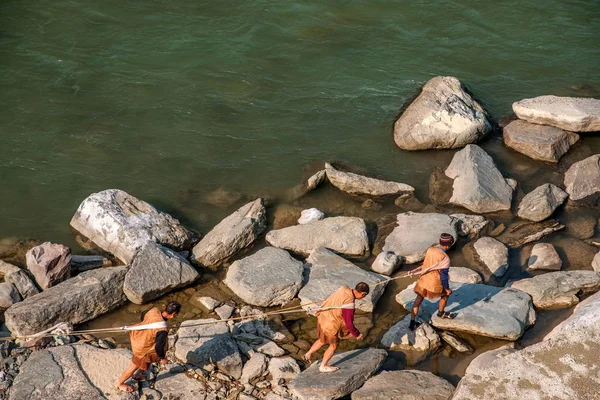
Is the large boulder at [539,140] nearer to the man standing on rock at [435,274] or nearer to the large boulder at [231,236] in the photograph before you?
the man standing on rock at [435,274]

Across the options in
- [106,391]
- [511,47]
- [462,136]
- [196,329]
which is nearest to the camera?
[106,391]

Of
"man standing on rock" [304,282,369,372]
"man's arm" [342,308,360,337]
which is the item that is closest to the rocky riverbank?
"man standing on rock" [304,282,369,372]

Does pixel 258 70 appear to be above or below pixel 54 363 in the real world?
above

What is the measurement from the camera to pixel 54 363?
31.6 ft

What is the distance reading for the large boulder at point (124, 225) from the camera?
41.3 feet

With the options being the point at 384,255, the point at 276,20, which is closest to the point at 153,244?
the point at 384,255

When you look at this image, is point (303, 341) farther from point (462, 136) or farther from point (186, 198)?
point (462, 136)

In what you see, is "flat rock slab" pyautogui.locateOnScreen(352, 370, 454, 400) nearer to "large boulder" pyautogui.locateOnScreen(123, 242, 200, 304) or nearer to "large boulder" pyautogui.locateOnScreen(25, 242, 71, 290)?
"large boulder" pyautogui.locateOnScreen(123, 242, 200, 304)

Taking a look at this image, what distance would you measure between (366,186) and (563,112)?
5.14 m

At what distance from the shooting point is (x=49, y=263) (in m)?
11.7

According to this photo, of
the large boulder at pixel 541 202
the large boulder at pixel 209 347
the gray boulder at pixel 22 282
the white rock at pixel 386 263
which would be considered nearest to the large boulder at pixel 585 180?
the large boulder at pixel 541 202

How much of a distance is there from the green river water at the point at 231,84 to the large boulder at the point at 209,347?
11.1 ft

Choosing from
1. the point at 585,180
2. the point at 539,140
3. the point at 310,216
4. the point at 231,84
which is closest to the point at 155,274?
the point at 310,216

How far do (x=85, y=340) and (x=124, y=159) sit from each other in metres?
5.69
